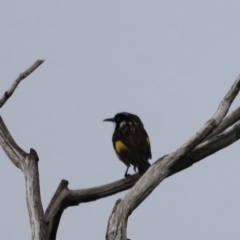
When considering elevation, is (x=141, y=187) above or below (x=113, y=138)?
below

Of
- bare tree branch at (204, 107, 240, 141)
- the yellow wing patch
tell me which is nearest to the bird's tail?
the yellow wing patch

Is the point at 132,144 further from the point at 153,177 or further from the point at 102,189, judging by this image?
the point at 153,177

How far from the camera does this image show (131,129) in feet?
31.1

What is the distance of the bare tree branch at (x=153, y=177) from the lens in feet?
18.7

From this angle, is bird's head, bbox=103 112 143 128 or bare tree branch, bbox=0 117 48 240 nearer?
bare tree branch, bbox=0 117 48 240

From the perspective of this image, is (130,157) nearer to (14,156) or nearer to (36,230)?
(14,156)

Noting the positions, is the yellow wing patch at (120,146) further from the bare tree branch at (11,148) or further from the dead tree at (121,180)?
the bare tree branch at (11,148)

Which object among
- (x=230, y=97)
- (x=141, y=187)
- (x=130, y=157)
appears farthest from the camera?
(x=130, y=157)

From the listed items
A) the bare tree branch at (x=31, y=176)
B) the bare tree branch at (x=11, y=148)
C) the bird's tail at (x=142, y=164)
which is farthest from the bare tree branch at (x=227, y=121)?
the bare tree branch at (x=11, y=148)

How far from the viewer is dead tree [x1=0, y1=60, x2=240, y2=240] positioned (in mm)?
6008

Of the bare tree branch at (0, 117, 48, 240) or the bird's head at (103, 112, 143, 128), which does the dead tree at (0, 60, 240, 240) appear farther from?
the bird's head at (103, 112, 143, 128)

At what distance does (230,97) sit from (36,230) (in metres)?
2.13

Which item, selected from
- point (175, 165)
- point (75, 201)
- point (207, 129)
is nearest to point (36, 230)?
point (75, 201)

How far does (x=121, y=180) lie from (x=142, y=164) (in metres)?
1.39
